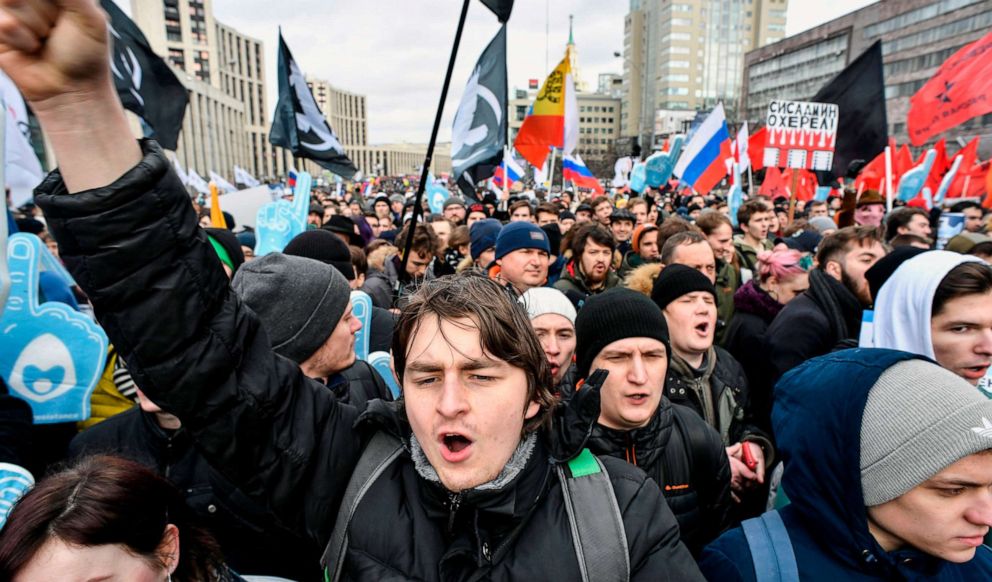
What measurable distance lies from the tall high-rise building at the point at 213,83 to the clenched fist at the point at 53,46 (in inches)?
1490

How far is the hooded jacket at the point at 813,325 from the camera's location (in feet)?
9.36

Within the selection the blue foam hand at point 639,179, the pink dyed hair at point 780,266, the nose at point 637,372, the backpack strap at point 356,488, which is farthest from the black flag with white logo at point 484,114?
the blue foam hand at point 639,179

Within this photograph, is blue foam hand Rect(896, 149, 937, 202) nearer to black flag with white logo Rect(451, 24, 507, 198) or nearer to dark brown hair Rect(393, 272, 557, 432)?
black flag with white logo Rect(451, 24, 507, 198)

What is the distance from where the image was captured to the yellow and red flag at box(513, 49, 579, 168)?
916cm

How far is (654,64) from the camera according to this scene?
110125 mm

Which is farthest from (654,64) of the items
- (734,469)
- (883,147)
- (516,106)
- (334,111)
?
(734,469)

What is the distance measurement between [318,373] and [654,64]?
398 feet

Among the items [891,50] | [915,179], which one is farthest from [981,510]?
[891,50]

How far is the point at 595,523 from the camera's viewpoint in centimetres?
116

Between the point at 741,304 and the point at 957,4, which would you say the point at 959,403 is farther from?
the point at 957,4

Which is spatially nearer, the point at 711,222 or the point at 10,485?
the point at 10,485

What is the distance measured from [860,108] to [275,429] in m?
8.80

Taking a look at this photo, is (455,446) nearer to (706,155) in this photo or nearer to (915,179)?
(706,155)

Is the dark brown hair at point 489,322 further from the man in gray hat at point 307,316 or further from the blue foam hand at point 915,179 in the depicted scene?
the blue foam hand at point 915,179
